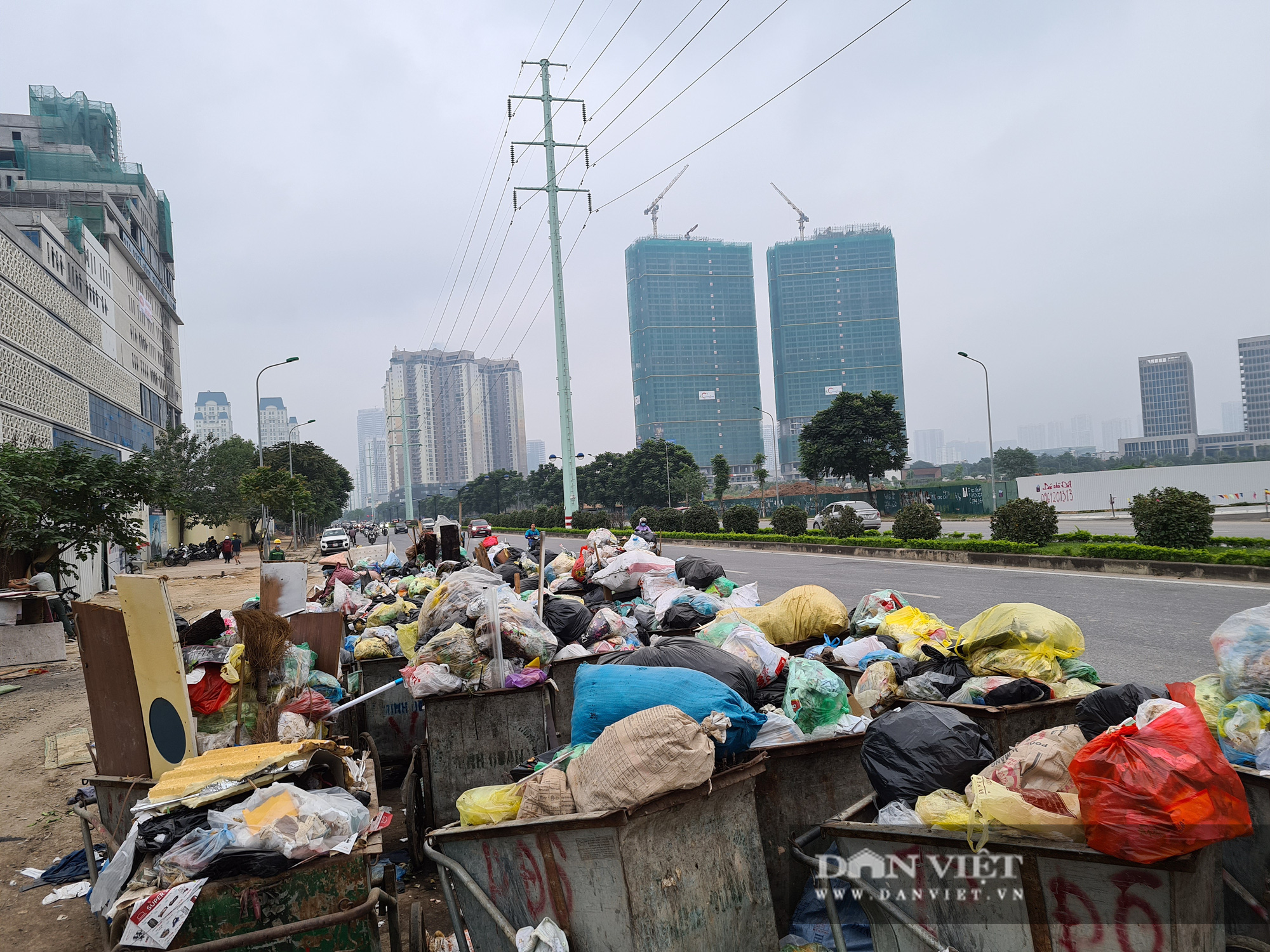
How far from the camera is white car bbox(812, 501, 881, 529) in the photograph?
2730 centimetres

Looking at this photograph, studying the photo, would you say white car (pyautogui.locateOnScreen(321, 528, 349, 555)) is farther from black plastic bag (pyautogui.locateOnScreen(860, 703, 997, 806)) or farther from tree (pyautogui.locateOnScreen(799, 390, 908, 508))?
black plastic bag (pyautogui.locateOnScreen(860, 703, 997, 806))

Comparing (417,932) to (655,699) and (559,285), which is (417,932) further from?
(559,285)

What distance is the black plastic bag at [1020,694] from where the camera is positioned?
343 cm

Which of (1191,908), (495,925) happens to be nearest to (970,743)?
(1191,908)

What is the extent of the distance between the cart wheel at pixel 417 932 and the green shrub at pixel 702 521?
3021 cm

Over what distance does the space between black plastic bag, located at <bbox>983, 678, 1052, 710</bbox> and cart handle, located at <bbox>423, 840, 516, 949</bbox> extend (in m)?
2.18

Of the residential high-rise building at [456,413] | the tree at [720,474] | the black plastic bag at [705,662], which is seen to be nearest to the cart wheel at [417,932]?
the black plastic bag at [705,662]

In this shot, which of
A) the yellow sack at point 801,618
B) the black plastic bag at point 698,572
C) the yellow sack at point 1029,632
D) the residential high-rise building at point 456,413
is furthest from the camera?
the residential high-rise building at point 456,413

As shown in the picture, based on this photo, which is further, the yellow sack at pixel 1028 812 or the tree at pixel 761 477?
the tree at pixel 761 477

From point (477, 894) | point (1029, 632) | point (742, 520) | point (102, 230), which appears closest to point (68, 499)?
point (477, 894)

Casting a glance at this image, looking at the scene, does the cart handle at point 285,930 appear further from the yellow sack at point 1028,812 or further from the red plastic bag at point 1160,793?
the red plastic bag at point 1160,793

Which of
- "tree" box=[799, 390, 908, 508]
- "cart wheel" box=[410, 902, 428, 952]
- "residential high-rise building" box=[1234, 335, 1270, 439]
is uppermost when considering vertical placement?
"residential high-rise building" box=[1234, 335, 1270, 439]

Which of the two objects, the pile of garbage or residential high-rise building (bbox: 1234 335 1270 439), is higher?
residential high-rise building (bbox: 1234 335 1270 439)

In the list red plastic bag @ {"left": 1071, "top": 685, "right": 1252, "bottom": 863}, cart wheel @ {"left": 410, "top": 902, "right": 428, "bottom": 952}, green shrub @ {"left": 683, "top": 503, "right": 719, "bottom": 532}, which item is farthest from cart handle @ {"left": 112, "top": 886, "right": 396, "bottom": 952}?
green shrub @ {"left": 683, "top": 503, "right": 719, "bottom": 532}
